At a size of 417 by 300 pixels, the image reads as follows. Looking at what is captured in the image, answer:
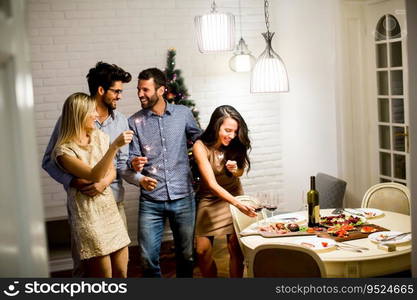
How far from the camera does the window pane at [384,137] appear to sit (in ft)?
16.5

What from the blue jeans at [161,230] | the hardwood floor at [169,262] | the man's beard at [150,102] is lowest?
the hardwood floor at [169,262]

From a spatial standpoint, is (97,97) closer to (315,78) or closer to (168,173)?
(168,173)

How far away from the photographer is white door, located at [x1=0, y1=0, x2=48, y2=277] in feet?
4.00

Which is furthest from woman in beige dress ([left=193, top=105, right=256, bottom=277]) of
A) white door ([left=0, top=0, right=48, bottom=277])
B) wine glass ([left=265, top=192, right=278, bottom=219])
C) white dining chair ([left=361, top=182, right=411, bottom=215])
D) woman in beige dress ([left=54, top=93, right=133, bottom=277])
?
white door ([left=0, top=0, right=48, bottom=277])

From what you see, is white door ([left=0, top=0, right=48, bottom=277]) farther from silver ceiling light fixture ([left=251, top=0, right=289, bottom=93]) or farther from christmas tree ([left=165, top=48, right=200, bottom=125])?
christmas tree ([left=165, top=48, right=200, bottom=125])

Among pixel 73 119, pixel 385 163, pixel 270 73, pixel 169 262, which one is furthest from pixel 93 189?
pixel 385 163

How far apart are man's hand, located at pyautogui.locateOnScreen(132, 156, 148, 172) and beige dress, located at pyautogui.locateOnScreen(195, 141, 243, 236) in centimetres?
41

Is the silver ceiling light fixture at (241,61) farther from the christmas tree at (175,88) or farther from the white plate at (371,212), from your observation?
the white plate at (371,212)

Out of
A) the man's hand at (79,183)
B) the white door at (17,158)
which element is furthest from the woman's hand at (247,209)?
the white door at (17,158)

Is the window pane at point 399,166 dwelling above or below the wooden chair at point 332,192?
above

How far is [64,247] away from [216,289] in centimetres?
410

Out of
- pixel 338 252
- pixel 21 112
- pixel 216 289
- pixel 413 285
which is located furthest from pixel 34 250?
pixel 338 252

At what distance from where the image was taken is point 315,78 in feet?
17.8

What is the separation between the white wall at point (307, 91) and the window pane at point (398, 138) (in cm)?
53
